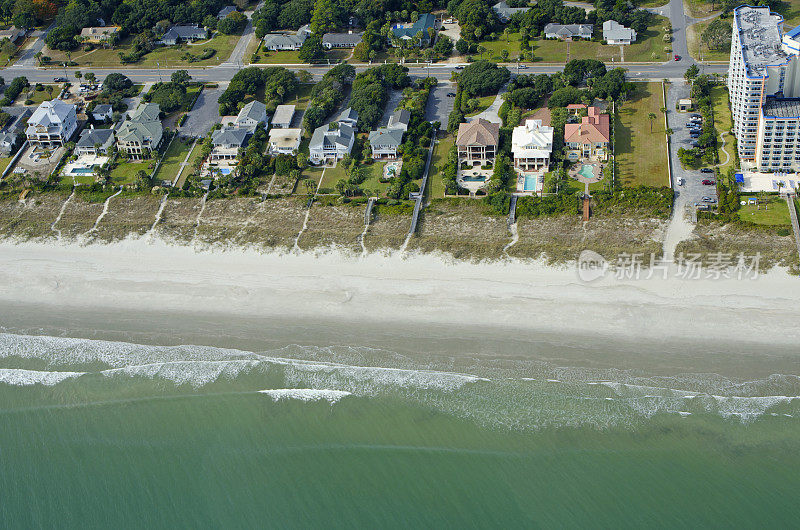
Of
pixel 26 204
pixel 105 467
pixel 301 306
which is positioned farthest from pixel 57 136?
pixel 105 467

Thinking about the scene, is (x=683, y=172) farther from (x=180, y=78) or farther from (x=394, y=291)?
(x=180, y=78)

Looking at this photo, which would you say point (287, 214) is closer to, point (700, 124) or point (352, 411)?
point (352, 411)

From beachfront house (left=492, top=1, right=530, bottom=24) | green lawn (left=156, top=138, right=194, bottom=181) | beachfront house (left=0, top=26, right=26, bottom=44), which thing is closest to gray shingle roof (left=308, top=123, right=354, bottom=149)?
green lawn (left=156, top=138, right=194, bottom=181)

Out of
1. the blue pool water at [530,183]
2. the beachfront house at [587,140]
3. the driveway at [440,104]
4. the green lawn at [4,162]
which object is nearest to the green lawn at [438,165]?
the driveway at [440,104]

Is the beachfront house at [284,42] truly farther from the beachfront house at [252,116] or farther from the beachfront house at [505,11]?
the beachfront house at [505,11]

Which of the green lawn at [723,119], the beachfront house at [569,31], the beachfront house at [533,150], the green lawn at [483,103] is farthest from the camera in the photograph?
the beachfront house at [569,31]

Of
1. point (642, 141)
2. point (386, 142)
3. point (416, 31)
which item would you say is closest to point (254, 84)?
point (386, 142)
